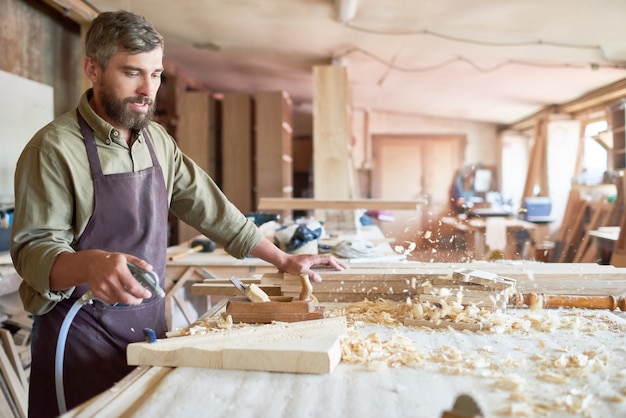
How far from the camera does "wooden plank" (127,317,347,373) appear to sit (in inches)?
48.1

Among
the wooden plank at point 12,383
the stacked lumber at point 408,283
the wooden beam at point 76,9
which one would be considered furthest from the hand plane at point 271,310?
the wooden beam at point 76,9

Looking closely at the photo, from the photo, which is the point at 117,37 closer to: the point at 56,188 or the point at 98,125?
the point at 98,125

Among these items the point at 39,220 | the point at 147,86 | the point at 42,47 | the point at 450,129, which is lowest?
the point at 39,220

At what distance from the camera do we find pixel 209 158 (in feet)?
21.1

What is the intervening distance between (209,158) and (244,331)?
5.23 meters

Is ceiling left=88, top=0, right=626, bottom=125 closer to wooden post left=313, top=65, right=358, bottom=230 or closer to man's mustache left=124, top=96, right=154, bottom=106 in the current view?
wooden post left=313, top=65, right=358, bottom=230

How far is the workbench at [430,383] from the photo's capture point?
3.43 ft

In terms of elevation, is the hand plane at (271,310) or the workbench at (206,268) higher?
the hand plane at (271,310)

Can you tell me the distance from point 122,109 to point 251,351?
89cm

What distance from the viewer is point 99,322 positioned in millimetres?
1634

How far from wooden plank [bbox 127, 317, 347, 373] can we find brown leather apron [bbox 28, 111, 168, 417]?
386 millimetres

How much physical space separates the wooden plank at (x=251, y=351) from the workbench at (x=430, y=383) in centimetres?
2

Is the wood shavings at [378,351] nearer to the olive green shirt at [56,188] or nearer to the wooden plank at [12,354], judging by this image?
the olive green shirt at [56,188]

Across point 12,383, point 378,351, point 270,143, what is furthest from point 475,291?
point 270,143
